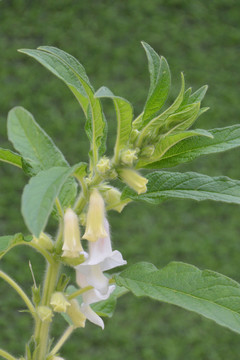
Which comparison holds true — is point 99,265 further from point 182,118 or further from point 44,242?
point 182,118

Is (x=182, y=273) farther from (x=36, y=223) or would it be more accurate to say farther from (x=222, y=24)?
(x=222, y=24)

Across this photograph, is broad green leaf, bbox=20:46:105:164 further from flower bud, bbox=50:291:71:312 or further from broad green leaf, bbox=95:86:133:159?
flower bud, bbox=50:291:71:312

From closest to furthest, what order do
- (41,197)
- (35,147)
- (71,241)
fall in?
(41,197)
(71,241)
(35,147)

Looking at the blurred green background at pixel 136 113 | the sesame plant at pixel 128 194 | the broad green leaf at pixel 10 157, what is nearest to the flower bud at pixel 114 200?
the sesame plant at pixel 128 194

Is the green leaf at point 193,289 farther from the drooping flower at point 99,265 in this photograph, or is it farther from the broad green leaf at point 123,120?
the broad green leaf at point 123,120

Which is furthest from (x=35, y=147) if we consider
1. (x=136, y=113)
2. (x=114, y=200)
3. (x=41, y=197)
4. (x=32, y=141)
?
(x=136, y=113)

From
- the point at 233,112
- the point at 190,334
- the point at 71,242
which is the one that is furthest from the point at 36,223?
the point at 233,112

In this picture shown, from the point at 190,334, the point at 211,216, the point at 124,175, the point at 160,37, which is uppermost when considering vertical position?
the point at 124,175
